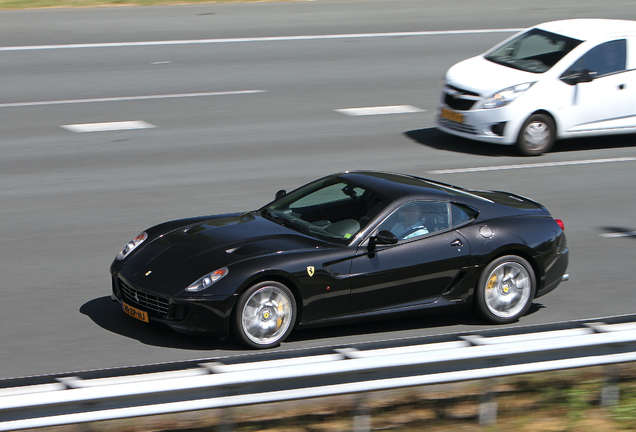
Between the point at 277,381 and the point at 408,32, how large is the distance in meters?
18.3

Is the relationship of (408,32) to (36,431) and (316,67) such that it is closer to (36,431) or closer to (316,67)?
(316,67)

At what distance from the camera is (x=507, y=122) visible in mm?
14000

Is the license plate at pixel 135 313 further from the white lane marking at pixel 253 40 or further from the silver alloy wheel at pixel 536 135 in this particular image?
the white lane marking at pixel 253 40

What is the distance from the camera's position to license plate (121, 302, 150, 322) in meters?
6.96

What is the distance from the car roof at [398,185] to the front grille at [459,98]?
6.16 metres

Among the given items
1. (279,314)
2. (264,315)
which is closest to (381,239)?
(279,314)

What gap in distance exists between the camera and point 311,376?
497cm

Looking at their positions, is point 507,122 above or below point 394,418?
above

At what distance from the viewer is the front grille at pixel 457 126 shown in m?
14.2

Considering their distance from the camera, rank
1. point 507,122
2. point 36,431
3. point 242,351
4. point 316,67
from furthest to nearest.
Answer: point 316,67, point 507,122, point 242,351, point 36,431

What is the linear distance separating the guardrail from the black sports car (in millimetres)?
1594

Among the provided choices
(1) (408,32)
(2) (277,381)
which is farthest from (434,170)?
(1) (408,32)

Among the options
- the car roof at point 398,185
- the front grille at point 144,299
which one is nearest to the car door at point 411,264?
the car roof at point 398,185

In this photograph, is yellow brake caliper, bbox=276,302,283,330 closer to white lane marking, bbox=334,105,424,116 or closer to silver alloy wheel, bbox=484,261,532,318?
silver alloy wheel, bbox=484,261,532,318
